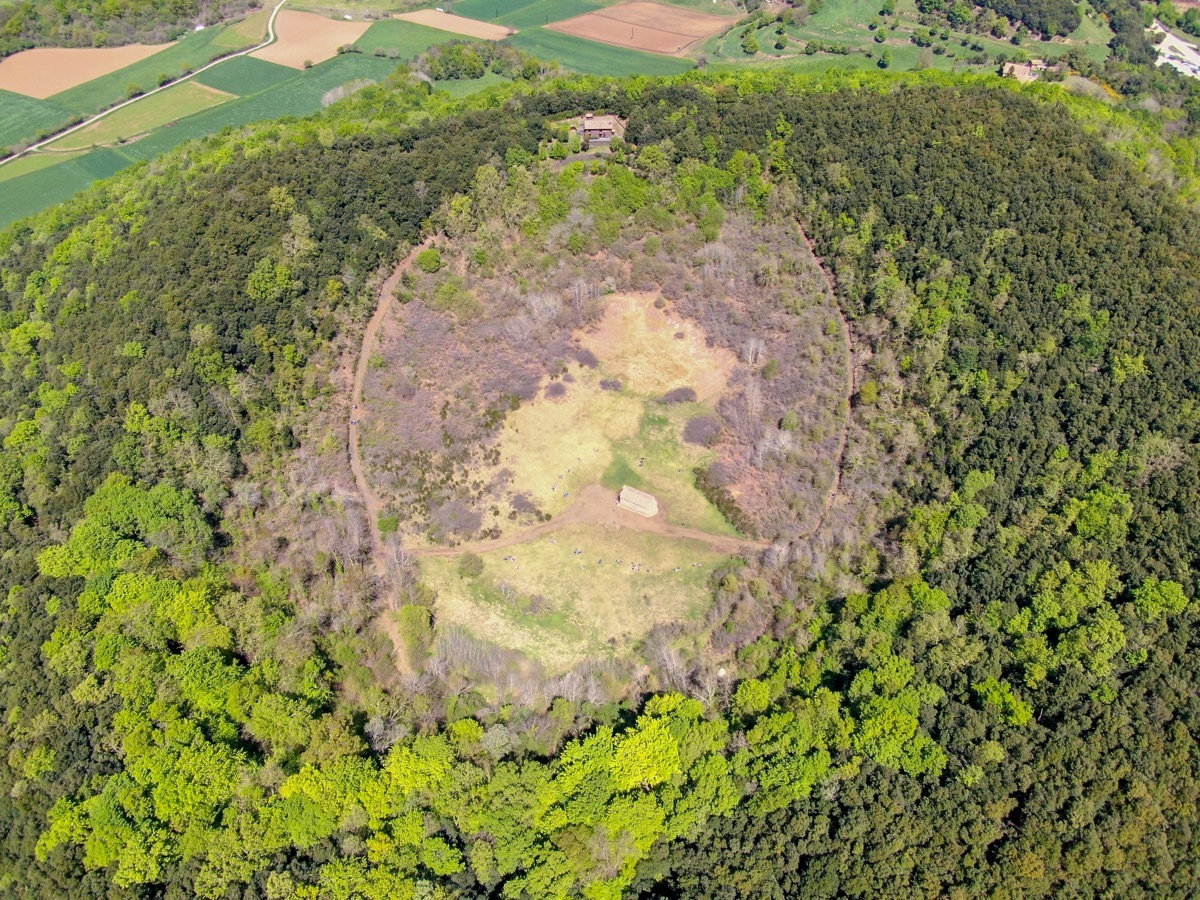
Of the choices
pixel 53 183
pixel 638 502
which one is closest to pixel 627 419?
pixel 638 502

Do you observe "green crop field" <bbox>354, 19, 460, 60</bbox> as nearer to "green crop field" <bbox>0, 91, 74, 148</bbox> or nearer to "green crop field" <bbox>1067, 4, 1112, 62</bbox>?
"green crop field" <bbox>0, 91, 74, 148</bbox>

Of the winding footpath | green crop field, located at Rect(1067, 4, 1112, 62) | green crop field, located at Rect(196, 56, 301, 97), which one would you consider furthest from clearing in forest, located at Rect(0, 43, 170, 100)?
green crop field, located at Rect(1067, 4, 1112, 62)

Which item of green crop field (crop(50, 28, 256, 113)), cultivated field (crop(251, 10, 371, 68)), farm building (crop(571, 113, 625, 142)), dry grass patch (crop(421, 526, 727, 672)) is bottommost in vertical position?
dry grass patch (crop(421, 526, 727, 672))

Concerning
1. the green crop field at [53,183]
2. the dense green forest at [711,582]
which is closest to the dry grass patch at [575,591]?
the dense green forest at [711,582]

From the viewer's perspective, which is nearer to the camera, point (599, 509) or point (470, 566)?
point (470, 566)

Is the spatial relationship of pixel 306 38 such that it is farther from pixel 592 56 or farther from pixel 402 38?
pixel 592 56

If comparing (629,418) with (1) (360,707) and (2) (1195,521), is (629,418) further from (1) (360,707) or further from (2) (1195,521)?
(2) (1195,521)
